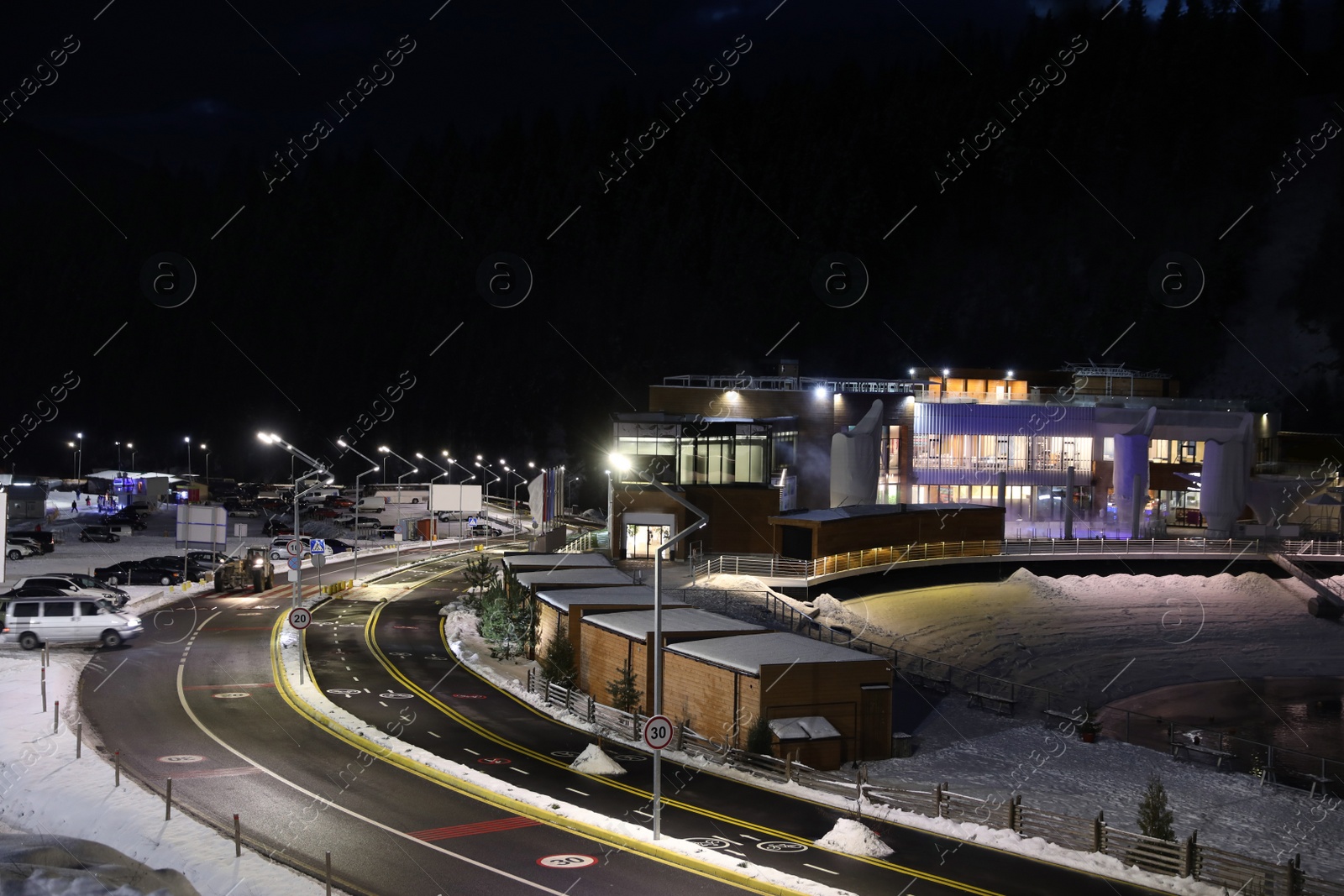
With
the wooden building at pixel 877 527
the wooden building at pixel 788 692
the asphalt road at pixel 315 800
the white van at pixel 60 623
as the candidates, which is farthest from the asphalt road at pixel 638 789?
the wooden building at pixel 877 527

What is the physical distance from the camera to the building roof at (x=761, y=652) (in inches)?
1119

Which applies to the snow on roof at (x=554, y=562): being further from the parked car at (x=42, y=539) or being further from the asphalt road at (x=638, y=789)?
the parked car at (x=42, y=539)

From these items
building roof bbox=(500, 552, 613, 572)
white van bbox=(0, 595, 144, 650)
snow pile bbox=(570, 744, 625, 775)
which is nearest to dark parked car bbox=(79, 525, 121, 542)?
building roof bbox=(500, 552, 613, 572)

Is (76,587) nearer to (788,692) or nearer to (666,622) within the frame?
(666,622)

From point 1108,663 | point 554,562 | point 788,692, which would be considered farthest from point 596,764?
point 1108,663

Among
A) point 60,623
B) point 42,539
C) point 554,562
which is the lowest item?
point 42,539

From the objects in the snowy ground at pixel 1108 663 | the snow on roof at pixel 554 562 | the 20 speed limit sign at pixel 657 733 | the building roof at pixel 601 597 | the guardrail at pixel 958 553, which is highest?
the 20 speed limit sign at pixel 657 733

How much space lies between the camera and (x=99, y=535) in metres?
78.8

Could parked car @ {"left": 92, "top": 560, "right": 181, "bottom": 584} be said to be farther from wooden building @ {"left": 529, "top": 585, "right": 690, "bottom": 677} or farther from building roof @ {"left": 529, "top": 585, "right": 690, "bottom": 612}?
building roof @ {"left": 529, "top": 585, "right": 690, "bottom": 612}

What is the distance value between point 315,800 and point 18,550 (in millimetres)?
53060

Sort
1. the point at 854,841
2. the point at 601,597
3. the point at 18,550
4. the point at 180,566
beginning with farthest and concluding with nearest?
the point at 18,550 < the point at 180,566 < the point at 601,597 < the point at 854,841

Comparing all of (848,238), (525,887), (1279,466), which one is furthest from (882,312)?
(525,887)

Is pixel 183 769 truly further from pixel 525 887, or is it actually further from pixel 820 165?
pixel 820 165

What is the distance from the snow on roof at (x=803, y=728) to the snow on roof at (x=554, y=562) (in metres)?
20.7
